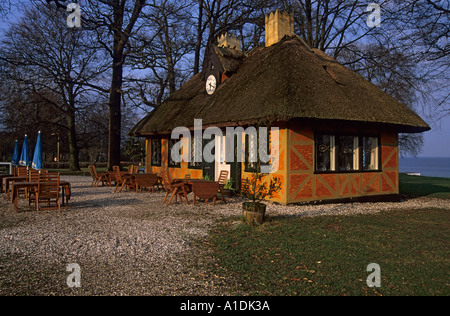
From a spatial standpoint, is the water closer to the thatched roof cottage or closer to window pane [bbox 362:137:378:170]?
the thatched roof cottage

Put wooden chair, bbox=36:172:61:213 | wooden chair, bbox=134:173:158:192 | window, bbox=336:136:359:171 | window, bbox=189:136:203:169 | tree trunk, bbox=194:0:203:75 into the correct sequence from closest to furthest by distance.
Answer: wooden chair, bbox=36:172:61:213
window, bbox=336:136:359:171
wooden chair, bbox=134:173:158:192
window, bbox=189:136:203:169
tree trunk, bbox=194:0:203:75

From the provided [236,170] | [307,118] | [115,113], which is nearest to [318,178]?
[307,118]

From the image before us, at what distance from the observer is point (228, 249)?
17.1 feet

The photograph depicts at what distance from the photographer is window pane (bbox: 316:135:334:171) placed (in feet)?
33.1

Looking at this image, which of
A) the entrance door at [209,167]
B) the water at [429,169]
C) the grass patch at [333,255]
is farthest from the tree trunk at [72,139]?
the water at [429,169]

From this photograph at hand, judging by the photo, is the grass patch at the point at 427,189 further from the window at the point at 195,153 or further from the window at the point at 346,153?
the window at the point at 195,153

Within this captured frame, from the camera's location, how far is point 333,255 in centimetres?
490

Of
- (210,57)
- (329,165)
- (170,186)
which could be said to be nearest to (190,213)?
(170,186)

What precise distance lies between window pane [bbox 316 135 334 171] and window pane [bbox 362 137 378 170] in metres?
1.62

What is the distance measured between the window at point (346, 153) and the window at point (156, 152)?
8.90 metres

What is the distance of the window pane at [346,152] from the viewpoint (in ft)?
34.6

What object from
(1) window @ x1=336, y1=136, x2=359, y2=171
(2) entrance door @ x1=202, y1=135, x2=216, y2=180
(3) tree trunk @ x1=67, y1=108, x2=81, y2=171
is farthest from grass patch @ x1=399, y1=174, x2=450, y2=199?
(3) tree trunk @ x1=67, y1=108, x2=81, y2=171

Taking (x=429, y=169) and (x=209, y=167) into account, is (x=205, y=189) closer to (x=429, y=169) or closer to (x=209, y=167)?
(x=209, y=167)

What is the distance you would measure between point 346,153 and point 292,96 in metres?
3.00
